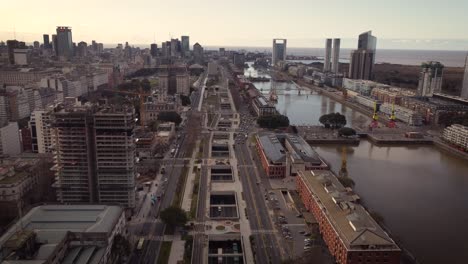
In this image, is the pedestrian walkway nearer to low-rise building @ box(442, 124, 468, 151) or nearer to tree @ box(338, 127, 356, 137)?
tree @ box(338, 127, 356, 137)

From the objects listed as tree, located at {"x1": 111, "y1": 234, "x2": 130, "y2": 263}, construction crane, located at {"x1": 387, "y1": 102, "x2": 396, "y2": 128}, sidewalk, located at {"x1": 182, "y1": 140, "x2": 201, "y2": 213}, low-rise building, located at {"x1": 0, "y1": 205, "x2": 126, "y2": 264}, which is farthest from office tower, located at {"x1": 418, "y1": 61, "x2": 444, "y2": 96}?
tree, located at {"x1": 111, "y1": 234, "x2": 130, "y2": 263}

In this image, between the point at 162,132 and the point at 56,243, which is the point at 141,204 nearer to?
the point at 56,243

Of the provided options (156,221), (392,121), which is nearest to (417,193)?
(156,221)

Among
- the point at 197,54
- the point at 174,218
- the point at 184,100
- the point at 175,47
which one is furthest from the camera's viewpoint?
the point at 197,54

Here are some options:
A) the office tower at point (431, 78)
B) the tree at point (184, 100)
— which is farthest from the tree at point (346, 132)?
the office tower at point (431, 78)

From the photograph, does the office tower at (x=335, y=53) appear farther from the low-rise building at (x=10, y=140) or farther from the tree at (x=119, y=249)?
the tree at (x=119, y=249)

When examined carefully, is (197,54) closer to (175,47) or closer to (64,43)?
(175,47)
